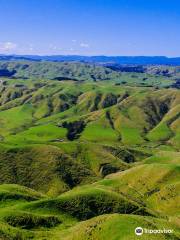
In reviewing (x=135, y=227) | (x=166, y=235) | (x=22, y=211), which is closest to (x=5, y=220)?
(x=22, y=211)

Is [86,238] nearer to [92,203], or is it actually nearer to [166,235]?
[166,235]

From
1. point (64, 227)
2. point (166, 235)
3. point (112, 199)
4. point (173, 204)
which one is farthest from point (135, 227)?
point (173, 204)

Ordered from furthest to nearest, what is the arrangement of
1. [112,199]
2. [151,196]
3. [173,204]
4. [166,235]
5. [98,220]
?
[151,196] → [173,204] → [112,199] → [98,220] → [166,235]

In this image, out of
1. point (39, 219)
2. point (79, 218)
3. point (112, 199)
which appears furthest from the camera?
point (112, 199)

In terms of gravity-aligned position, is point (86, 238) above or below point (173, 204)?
above

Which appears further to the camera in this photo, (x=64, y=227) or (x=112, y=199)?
(x=112, y=199)

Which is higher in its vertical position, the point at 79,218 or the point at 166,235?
the point at 166,235

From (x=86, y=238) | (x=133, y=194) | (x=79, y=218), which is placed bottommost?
(x=133, y=194)

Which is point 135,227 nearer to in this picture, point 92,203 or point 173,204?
point 92,203

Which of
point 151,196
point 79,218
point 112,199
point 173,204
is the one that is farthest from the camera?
point 151,196
